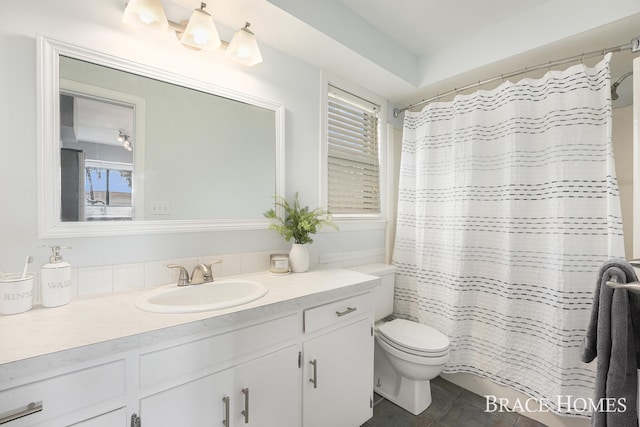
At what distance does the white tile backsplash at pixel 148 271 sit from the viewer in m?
1.12

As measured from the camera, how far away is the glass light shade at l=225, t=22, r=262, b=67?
139 centimetres

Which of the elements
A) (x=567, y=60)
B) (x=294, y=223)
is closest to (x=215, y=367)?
(x=294, y=223)

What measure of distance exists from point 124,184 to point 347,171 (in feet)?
4.79

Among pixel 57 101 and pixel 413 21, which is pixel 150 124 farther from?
pixel 413 21

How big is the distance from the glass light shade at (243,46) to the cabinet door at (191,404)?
1457 mm

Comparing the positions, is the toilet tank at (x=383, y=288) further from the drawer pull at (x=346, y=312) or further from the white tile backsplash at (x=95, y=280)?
the white tile backsplash at (x=95, y=280)

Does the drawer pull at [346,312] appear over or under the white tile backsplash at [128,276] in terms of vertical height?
under

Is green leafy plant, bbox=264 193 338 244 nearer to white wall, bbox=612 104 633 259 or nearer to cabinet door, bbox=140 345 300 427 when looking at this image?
cabinet door, bbox=140 345 300 427

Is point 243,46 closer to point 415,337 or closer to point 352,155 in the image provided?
point 352,155

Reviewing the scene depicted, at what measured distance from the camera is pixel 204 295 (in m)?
1.31

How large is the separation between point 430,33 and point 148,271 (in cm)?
229

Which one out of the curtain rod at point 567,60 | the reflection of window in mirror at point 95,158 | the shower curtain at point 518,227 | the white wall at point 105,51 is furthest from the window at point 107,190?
the curtain rod at point 567,60

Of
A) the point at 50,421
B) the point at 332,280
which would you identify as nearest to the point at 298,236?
the point at 332,280

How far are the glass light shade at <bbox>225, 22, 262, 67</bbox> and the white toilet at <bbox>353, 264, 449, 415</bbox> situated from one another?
1575mm
